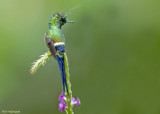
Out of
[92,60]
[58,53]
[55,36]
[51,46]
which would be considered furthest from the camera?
[92,60]

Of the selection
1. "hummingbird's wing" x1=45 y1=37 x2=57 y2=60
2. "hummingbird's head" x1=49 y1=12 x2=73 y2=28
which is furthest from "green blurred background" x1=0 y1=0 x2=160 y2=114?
"hummingbird's wing" x1=45 y1=37 x2=57 y2=60

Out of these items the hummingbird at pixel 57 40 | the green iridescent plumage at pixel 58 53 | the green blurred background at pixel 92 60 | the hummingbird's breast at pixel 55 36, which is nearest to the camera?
the green iridescent plumage at pixel 58 53

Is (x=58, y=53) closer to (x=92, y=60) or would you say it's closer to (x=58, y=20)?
(x=58, y=20)

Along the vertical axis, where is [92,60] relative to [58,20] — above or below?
below

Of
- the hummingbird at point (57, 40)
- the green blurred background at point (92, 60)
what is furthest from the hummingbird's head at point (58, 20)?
the green blurred background at point (92, 60)

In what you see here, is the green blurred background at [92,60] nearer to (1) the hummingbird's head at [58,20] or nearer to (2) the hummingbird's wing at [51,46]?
(1) the hummingbird's head at [58,20]

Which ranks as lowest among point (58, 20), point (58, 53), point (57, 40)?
point (58, 53)


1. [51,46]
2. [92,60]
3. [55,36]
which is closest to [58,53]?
[51,46]

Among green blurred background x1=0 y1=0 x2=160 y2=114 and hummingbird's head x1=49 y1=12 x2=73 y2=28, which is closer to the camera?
hummingbird's head x1=49 y1=12 x2=73 y2=28

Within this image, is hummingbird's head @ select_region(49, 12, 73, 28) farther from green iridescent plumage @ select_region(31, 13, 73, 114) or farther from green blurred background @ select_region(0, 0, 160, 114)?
green blurred background @ select_region(0, 0, 160, 114)
